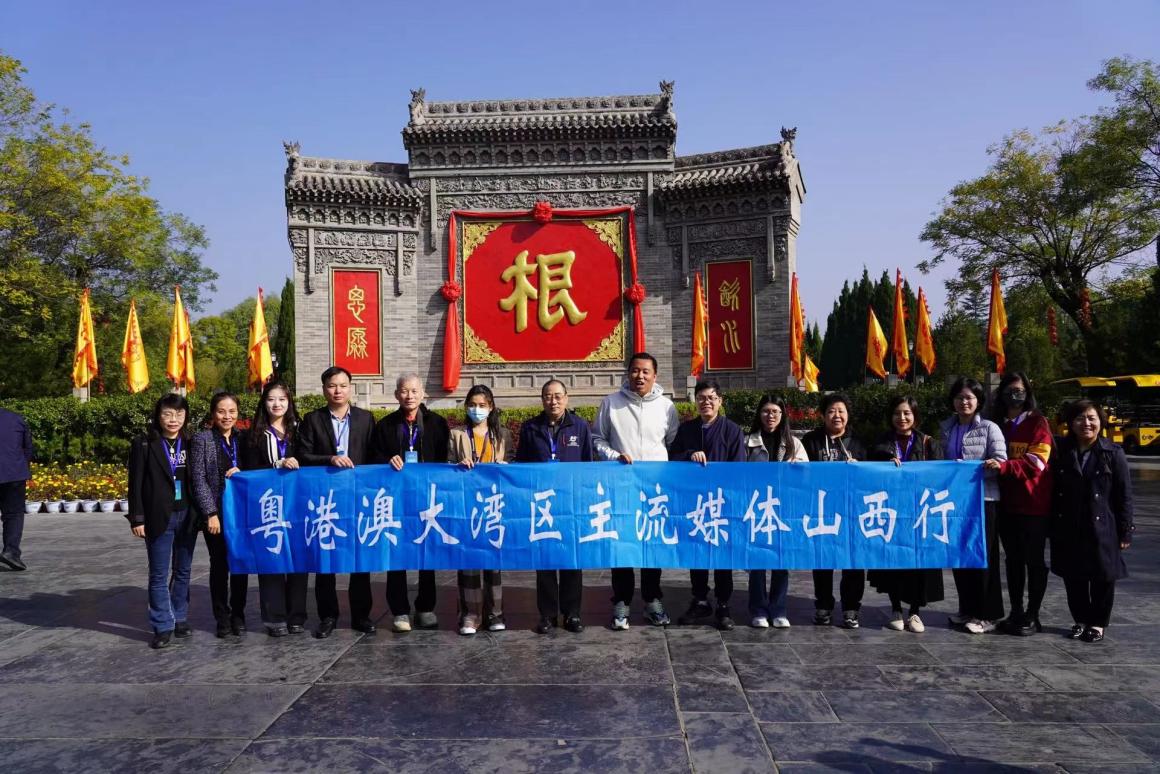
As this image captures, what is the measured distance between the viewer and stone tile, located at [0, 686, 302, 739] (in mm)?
3457

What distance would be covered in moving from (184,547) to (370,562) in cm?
118

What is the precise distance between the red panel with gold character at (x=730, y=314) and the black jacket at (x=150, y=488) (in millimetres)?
16348

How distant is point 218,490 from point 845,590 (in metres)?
4.18

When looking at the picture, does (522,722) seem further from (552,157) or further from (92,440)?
(552,157)

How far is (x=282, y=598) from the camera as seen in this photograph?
505 centimetres

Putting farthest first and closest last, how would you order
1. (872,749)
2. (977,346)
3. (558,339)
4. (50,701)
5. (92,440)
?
(977,346), (558,339), (92,440), (50,701), (872,749)

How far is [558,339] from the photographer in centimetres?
2003

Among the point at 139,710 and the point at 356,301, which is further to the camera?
the point at 356,301

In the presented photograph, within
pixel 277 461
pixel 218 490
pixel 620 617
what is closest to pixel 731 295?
pixel 620 617

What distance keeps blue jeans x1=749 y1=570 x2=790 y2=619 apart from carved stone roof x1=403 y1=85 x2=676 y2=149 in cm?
1681

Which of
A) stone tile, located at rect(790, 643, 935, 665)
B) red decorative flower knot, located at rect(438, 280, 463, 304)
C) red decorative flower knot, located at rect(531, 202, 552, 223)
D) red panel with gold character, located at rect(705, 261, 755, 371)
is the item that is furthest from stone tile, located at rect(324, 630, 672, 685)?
red decorative flower knot, located at rect(531, 202, 552, 223)

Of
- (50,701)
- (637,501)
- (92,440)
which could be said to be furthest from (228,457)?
(92,440)

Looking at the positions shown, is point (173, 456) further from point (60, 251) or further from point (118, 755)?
point (60, 251)

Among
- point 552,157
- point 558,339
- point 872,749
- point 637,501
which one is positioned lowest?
point 872,749
